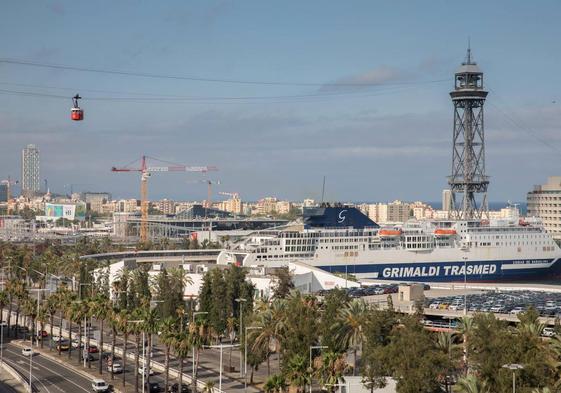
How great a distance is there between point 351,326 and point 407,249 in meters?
75.1

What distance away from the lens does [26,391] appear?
193 ft

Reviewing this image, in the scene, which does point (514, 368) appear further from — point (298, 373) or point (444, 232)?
point (444, 232)

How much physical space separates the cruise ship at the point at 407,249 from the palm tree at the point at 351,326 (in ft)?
209

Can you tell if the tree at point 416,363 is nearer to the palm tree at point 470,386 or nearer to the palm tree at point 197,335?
the palm tree at point 470,386

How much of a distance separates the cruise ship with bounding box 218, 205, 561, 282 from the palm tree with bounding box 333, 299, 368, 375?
209 ft

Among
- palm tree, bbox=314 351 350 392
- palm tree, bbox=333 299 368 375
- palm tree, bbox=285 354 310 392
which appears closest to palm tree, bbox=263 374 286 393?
palm tree, bbox=285 354 310 392

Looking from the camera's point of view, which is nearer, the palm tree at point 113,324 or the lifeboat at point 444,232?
the palm tree at point 113,324

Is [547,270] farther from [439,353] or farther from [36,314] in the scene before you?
[439,353]

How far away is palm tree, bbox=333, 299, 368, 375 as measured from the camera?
53.9 metres

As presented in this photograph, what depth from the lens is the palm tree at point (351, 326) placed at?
53.9 meters

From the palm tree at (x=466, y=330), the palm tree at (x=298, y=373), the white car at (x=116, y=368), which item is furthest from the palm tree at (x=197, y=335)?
the palm tree at (x=466, y=330)

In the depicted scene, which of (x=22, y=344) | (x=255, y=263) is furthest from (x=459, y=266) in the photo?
(x=22, y=344)

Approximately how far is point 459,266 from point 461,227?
6.53 meters

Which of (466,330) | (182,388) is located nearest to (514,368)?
(466,330)
